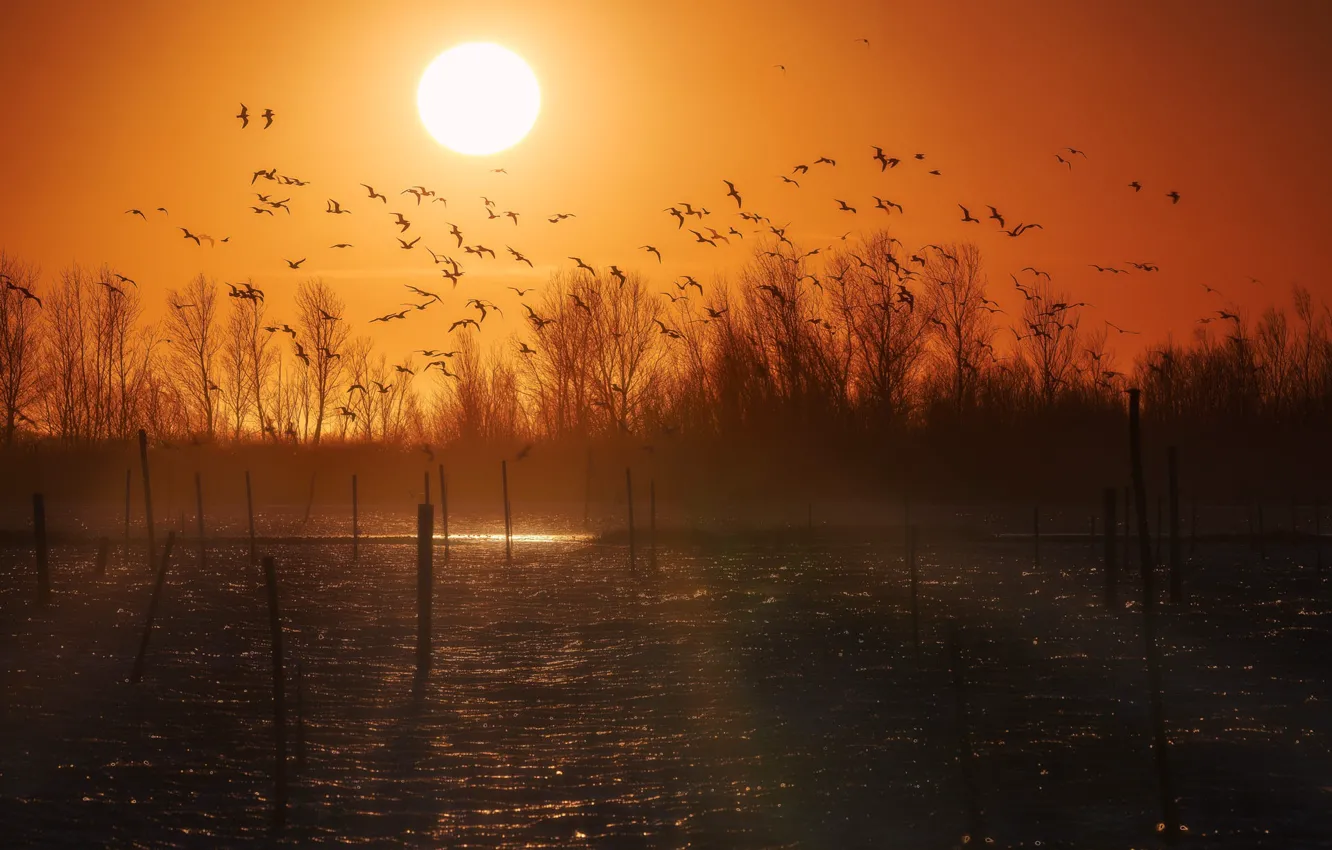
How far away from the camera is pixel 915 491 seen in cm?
4378

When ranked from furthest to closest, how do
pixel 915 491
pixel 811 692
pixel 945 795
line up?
1. pixel 915 491
2. pixel 811 692
3. pixel 945 795

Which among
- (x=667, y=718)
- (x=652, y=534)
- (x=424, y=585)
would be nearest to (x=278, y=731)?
(x=667, y=718)

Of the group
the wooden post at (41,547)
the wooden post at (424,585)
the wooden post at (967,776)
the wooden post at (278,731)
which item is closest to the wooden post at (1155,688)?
the wooden post at (967,776)

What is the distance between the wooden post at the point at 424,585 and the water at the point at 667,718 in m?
0.30

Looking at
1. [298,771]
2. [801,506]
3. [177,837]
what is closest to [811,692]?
[298,771]

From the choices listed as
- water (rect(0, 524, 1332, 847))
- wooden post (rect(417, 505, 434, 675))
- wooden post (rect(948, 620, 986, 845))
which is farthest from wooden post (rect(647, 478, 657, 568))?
wooden post (rect(948, 620, 986, 845))

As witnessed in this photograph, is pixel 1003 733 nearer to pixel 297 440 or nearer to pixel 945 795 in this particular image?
pixel 945 795

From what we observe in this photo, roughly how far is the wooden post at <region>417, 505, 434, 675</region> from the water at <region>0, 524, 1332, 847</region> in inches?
12.0

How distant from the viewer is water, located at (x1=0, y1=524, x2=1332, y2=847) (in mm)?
8352

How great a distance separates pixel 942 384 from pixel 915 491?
4.89 meters

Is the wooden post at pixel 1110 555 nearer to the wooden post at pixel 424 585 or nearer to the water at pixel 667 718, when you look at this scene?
the water at pixel 667 718

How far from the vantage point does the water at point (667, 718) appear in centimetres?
835

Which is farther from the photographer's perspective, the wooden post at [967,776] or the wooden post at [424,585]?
the wooden post at [424,585]

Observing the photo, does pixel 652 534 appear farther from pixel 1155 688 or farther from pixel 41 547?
pixel 1155 688
